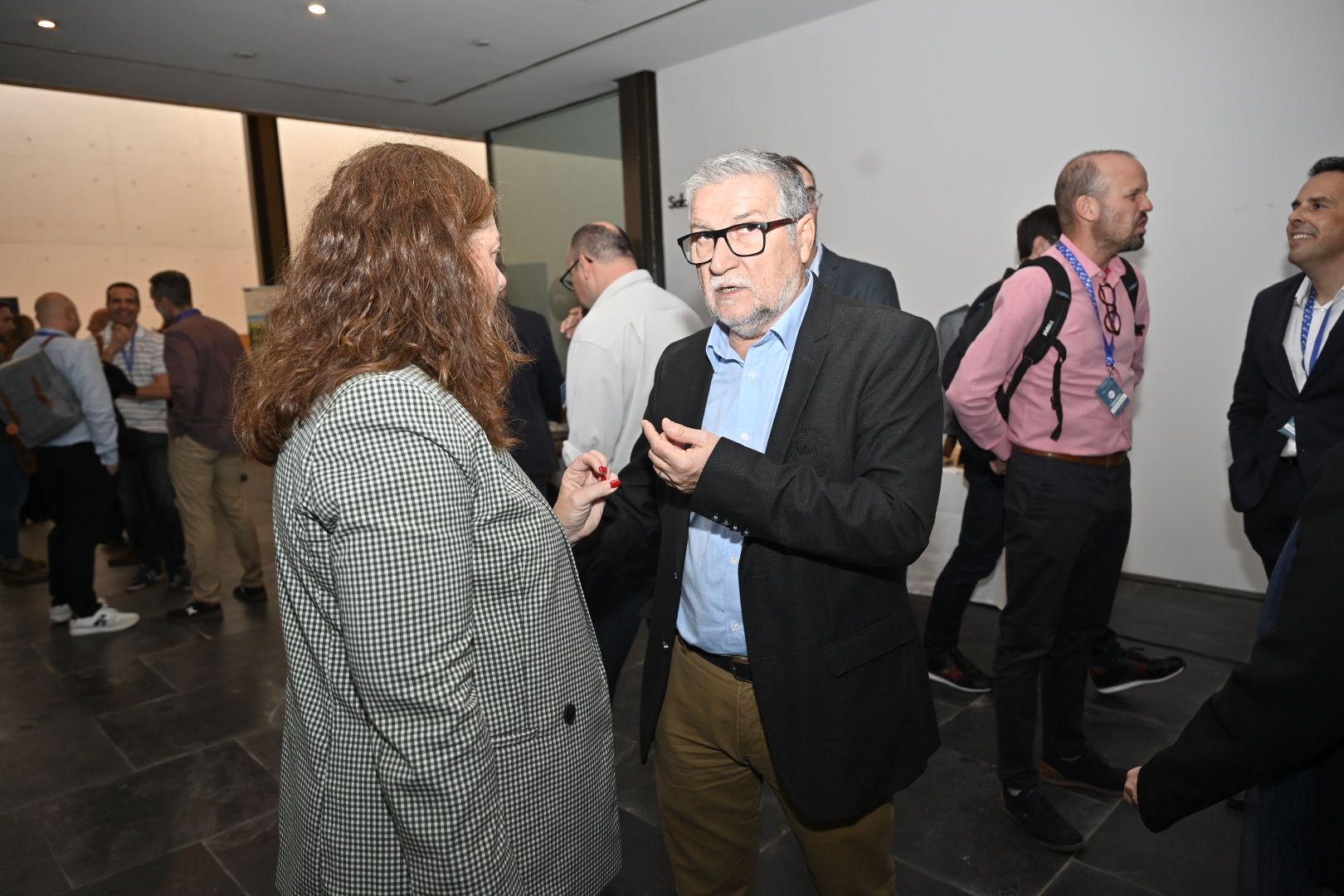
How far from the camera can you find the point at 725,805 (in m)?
1.69

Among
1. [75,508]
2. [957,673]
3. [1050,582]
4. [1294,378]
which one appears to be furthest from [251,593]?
[1294,378]

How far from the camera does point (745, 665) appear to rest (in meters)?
1.57

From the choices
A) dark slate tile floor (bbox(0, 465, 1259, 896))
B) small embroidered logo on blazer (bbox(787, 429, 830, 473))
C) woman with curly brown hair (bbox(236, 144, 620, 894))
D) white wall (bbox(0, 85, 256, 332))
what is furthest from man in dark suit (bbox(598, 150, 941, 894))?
white wall (bbox(0, 85, 256, 332))

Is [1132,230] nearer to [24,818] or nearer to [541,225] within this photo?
[24,818]

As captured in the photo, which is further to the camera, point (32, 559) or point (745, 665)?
point (32, 559)

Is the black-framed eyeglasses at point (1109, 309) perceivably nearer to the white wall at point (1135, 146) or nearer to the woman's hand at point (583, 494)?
the woman's hand at point (583, 494)

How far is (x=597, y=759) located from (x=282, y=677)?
3.14 m

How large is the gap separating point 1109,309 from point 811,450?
1511mm

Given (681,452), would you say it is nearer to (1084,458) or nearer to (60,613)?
(1084,458)

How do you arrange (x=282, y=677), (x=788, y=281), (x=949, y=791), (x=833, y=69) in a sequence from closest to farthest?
(x=788, y=281) → (x=949, y=791) → (x=282, y=677) → (x=833, y=69)

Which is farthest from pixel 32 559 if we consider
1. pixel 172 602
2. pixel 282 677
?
pixel 282 677

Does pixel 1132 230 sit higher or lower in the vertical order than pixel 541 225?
lower

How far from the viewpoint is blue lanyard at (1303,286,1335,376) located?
2576 mm

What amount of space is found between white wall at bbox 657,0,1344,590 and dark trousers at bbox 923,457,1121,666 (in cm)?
163
